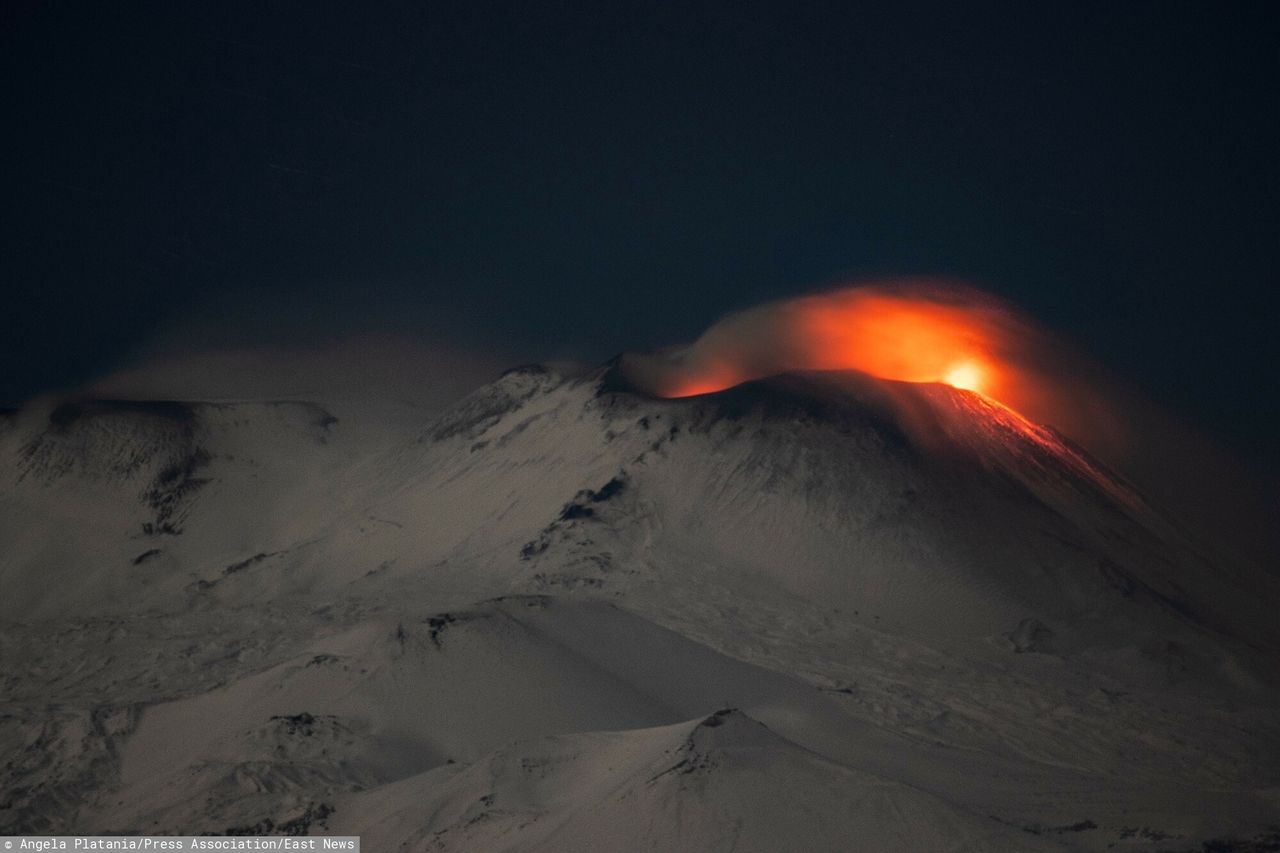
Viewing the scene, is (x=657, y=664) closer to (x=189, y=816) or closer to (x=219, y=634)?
(x=189, y=816)

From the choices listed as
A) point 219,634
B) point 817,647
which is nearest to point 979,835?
point 817,647

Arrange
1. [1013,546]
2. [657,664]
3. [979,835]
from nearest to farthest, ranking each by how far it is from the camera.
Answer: [979,835] < [657,664] < [1013,546]

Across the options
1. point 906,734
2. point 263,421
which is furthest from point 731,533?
point 263,421

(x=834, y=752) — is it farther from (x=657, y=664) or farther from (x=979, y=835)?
(x=979, y=835)

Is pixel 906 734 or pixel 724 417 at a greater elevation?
pixel 724 417

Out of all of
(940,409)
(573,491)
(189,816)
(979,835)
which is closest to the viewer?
(979,835)

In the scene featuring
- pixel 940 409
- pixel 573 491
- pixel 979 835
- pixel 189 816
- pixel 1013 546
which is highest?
pixel 940 409

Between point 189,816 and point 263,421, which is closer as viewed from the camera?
point 189,816
